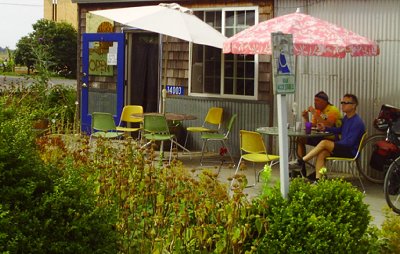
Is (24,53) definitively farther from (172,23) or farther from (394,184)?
(394,184)

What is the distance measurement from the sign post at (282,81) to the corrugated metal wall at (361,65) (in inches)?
207

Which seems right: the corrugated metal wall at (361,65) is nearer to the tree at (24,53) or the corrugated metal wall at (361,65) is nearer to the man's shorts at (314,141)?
the man's shorts at (314,141)

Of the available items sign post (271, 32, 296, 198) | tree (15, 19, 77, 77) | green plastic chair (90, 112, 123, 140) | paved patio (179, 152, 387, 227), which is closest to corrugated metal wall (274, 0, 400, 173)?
paved patio (179, 152, 387, 227)

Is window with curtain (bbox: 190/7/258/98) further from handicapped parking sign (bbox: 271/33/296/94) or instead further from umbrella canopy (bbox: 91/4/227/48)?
handicapped parking sign (bbox: 271/33/296/94)

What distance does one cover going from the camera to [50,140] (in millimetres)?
7703

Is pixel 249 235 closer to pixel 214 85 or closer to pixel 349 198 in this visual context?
pixel 349 198

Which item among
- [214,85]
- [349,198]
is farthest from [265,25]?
[349,198]

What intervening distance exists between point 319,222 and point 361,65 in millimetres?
6025

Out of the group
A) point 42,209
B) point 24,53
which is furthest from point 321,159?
point 24,53

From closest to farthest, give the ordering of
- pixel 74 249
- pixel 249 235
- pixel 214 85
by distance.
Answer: pixel 74 249, pixel 249 235, pixel 214 85

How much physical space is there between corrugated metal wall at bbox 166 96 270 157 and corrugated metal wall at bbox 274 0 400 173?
0.89 meters

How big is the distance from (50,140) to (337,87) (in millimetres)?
4927

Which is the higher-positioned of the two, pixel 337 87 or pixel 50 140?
pixel 337 87

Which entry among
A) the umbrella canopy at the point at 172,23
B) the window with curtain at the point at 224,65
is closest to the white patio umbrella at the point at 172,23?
the umbrella canopy at the point at 172,23
